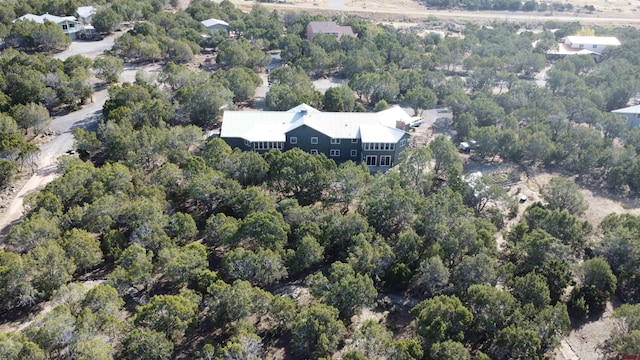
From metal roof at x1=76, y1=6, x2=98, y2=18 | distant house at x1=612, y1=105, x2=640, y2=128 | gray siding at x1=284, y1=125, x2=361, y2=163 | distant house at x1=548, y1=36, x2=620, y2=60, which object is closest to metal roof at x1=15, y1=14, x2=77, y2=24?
metal roof at x1=76, y1=6, x2=98, y2=18

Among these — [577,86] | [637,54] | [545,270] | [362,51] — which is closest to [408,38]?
[362,51]

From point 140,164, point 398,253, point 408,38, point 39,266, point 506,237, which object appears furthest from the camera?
point 408,38

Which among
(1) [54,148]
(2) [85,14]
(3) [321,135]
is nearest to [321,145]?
(3) [321,135]

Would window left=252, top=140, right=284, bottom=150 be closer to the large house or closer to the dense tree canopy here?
the large house

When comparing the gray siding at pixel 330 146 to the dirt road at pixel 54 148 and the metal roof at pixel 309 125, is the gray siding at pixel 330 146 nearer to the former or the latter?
the metal roof at pixel 309 125

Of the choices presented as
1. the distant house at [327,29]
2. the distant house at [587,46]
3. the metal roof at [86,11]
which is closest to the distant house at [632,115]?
the distant house at [587,46]

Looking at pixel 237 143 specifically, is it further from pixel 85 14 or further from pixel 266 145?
pixel 85 14

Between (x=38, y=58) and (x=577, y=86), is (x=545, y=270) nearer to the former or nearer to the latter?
(x=577, y=86)
